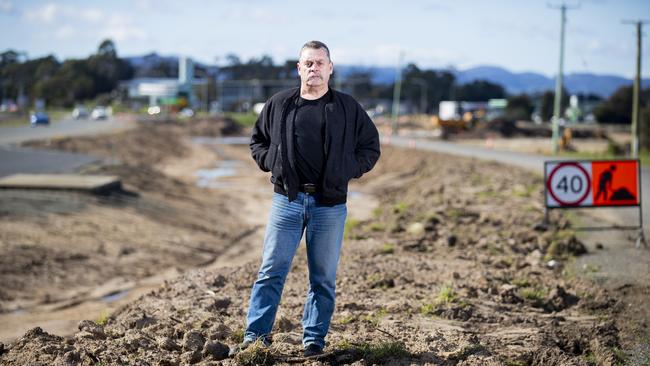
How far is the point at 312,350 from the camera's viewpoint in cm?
564

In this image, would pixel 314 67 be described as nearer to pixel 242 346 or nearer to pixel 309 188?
pixel 309 188

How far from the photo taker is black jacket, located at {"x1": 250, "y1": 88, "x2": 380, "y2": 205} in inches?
213

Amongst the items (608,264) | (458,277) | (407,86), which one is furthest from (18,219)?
(407,86)

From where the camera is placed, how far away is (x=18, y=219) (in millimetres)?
15438

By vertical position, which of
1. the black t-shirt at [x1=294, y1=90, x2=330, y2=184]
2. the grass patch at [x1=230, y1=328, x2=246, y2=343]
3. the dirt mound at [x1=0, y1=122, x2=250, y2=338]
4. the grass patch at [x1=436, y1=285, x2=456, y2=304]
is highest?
the black t-shirt at [x1=294, y1=90, x2=330, y2=184]

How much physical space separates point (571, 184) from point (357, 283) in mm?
4859

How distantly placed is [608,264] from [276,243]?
258 inches

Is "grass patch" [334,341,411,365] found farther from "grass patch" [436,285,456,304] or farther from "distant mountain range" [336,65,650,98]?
"distant mountain range" [336,65,650,98]

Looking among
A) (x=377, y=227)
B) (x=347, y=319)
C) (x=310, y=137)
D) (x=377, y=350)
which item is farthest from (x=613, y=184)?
(x=310, y=137)

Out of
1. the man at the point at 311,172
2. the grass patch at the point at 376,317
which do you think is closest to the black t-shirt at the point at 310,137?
the man at the point at 311,172

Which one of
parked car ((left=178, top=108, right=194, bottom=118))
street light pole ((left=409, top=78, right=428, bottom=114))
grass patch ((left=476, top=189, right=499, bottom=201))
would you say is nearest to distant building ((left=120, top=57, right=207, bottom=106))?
parked car ((left=178, top=108, right=194, bottom=118))

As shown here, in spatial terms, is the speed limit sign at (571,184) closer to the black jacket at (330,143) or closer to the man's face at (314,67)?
the black jacket at (330,143)

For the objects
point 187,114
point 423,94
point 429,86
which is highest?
point 429,86

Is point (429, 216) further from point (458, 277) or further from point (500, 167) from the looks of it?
point (500, 167)
